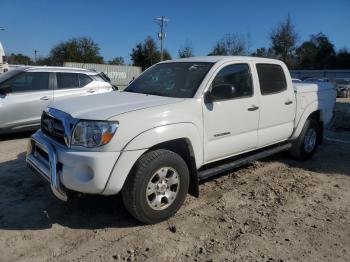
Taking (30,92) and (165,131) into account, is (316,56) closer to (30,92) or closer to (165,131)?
(30,92)

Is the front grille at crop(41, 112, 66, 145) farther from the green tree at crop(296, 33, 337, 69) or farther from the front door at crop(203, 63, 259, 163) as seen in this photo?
the green tree at crop(296, 33, 337, 69)

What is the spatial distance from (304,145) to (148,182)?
3.78 meters

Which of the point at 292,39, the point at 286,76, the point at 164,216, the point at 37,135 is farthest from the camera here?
the point at 292,39

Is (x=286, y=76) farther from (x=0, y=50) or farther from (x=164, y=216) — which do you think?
(x=0, y=50)

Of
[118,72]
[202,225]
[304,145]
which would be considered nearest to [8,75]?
[202,225]

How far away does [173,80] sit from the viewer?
489cm

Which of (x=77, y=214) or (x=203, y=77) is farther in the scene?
(x=203, y=77)

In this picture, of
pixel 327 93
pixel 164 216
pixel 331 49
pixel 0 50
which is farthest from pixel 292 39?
pixel 164 216

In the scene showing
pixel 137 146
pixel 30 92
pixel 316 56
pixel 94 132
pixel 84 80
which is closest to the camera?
pixel 94 132

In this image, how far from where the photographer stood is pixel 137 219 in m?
3.91

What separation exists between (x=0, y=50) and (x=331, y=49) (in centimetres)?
6107

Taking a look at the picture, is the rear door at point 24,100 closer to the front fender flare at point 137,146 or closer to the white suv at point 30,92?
the white suv at point 30,92

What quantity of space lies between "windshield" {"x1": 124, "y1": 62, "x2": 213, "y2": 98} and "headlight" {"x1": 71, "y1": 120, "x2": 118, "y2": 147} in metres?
1.18

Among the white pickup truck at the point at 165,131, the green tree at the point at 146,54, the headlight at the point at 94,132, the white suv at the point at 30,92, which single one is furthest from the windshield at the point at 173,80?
the green tree at the point at 146,54
